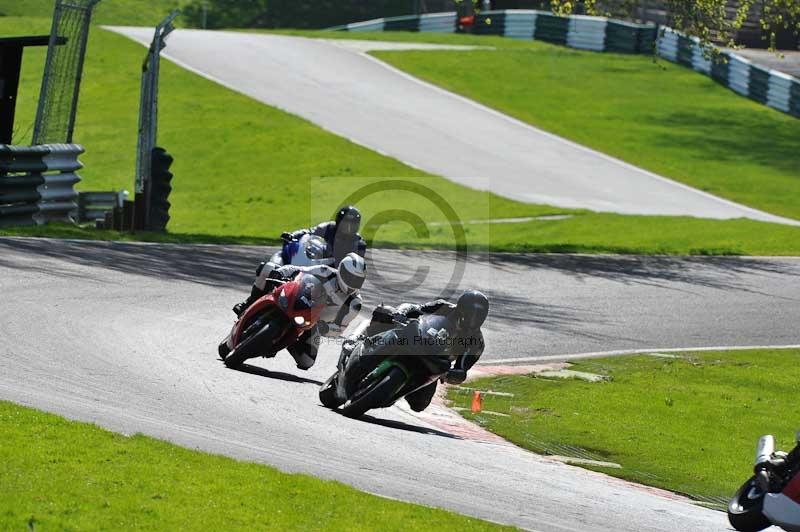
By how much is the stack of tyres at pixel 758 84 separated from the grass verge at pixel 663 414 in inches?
1207

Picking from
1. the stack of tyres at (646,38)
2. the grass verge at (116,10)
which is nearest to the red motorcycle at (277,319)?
the stack of tyres at (646,38)

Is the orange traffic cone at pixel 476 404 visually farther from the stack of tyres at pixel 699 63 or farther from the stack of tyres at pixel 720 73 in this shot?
the stack of tyres at pixel 699 63

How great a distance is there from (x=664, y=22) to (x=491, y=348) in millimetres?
43206

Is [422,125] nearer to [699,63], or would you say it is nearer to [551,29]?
[699,63]

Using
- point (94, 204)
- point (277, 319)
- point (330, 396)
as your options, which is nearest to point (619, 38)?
point (94, 204)

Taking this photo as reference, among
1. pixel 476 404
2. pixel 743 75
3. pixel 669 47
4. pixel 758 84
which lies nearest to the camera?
pixel 476 404

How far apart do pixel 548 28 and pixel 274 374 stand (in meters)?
43.3

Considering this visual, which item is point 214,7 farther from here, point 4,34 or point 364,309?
point 364,309

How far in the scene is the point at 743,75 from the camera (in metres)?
48.2

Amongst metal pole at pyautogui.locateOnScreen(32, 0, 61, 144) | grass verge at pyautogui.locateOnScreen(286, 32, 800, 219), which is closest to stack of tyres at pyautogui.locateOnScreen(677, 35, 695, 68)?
grass verge at pyautogui.locateOnScreen(286, 32, 800, 219)

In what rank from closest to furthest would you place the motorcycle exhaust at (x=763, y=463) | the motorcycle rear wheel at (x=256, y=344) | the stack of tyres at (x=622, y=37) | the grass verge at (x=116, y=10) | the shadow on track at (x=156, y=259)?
1. the motorcycle exhaust at (x=763, y=463)
2. the motorcycle rear wheel at (x=256, y=344)
3. the shadow on track at (x=156, y=259)
4. the stack of tyres at (x=622, y=37)
5. the grass verge at (x=116, y=10)

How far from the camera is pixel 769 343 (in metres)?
19.5

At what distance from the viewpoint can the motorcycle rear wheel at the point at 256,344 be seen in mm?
13492

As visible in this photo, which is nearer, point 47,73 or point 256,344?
point 256,344
